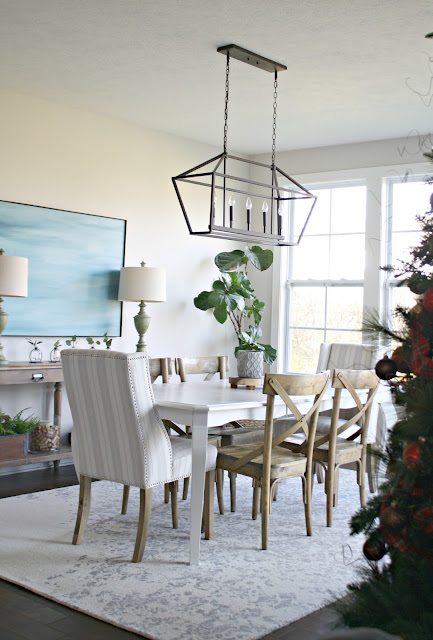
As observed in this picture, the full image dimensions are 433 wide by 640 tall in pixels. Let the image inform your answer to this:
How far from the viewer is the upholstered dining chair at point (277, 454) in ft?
12.0

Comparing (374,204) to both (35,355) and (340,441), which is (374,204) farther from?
(35,355)

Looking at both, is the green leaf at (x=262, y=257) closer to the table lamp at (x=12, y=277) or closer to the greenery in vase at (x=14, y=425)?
the table lamp at (x=12, y=277)

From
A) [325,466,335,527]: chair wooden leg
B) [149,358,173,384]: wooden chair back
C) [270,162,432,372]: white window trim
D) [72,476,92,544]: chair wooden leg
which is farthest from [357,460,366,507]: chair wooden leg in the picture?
[270,162,432,372]: white window trim

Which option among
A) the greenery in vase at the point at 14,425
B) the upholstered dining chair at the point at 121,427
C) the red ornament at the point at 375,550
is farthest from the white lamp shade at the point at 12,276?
the red ornament at the point at 375,550

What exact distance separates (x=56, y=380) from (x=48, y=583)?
242 cm

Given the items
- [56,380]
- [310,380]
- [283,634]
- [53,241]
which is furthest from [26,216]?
[283,634]

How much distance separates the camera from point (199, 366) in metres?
5.25

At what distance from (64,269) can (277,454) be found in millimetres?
2711

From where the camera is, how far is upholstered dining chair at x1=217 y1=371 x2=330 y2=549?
12.0 feet

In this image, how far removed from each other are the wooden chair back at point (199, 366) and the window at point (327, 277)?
1.88 m

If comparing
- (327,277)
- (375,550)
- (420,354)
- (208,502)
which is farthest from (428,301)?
(327,277)

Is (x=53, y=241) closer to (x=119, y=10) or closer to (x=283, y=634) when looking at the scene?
(x=119, y=10)

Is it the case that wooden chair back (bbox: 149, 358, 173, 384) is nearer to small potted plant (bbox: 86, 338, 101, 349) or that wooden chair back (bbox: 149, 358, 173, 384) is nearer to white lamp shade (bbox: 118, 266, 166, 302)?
small potted plant (bbox: 86, 338, 101, 349)

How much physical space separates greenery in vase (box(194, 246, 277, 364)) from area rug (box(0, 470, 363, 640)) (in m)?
2.48
